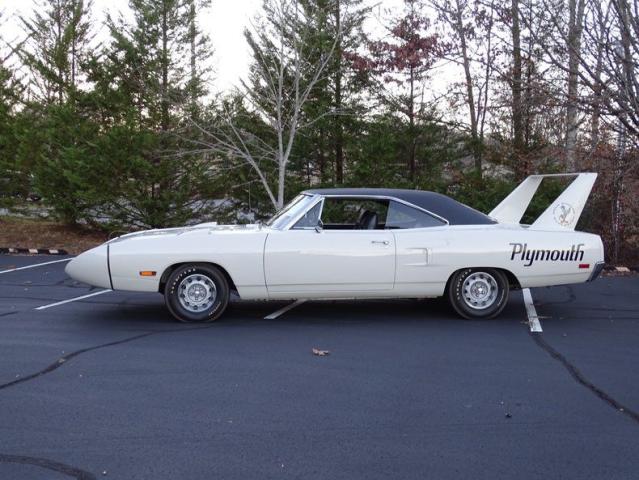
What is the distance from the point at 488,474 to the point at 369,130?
14062mm

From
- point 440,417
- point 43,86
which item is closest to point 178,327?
point 440,417

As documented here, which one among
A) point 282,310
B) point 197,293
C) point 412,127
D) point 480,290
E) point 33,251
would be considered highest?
point 412,127

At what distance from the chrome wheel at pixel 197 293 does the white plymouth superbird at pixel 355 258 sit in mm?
11

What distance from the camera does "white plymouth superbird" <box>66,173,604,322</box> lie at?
7.04 m

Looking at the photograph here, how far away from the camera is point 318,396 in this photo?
470 centimetres

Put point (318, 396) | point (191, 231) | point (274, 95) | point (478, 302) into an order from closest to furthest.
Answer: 1. point (318, 396)
2. point (191, 231)
3. point (478, 302)
4. point (274, 95)

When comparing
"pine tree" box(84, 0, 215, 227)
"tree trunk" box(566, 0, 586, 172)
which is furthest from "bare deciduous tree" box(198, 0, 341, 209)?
"tree trunk" box(566, 0, 586, 172)

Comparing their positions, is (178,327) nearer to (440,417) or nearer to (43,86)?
(440,417)

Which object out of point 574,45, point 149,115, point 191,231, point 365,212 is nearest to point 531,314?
point 365,212

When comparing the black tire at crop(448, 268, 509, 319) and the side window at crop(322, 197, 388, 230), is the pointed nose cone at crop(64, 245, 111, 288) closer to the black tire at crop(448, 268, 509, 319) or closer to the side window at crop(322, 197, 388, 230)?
the side window at crop(322, 197, 388, 230)

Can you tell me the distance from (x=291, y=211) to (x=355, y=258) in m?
0.98

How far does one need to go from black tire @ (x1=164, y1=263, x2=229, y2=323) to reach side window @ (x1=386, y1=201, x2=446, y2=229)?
77.0 inches

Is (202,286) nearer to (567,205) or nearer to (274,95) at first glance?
(567,205)

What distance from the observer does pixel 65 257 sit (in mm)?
14195
